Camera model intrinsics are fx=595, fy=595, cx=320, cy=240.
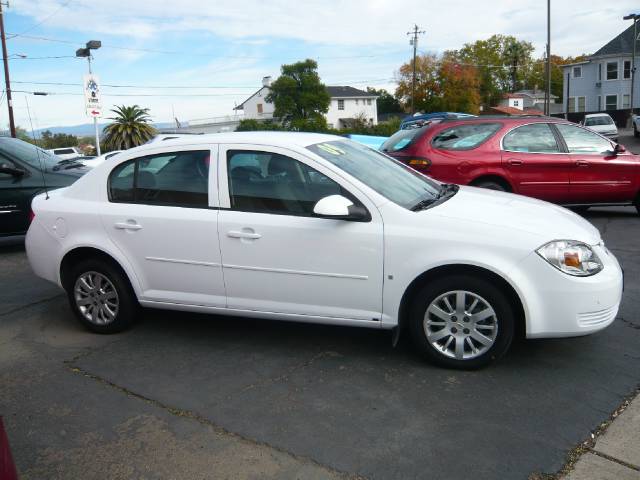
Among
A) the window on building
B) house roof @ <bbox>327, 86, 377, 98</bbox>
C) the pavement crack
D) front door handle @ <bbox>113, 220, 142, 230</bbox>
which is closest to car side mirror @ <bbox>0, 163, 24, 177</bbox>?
the window on building

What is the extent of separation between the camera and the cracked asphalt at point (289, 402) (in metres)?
3.01

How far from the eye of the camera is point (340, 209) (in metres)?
3.82

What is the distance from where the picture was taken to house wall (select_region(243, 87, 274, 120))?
89625mm

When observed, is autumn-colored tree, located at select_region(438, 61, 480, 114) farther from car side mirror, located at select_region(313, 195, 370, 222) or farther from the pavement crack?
the pavement crack

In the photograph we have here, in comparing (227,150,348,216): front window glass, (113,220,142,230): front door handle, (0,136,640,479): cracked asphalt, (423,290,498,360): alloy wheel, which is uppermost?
(227,150,348,216): front window glass

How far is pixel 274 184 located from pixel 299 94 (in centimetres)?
Answer: 7163

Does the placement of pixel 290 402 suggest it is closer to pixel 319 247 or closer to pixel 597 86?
pixel 319 247

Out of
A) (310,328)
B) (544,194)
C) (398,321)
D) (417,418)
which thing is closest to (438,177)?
(544,194)

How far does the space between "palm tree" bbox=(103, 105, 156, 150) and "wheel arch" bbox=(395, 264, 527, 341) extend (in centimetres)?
3182

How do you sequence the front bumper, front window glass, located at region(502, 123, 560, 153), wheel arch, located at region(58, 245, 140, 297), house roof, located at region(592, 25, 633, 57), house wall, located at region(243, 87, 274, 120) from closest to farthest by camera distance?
the front bumper → wheel arch, located at region(58, 245, 140, 297) → front window glass, located at region(502, 123, 560, 153) → house roof, located at region(592, 25, 633, 57) → house wall, located at region(243, 87, 274, 120)

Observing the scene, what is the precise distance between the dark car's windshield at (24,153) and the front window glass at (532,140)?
6.46 metres

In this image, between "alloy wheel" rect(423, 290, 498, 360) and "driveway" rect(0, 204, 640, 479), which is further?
"alloy wheel" rect(423, 290, 498, 360)

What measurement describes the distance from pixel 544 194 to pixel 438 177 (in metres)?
1.58

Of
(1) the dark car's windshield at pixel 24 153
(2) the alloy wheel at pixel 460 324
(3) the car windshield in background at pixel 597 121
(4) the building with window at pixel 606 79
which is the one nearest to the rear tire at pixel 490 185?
(2) the alloy wheel at pixel 460 324
